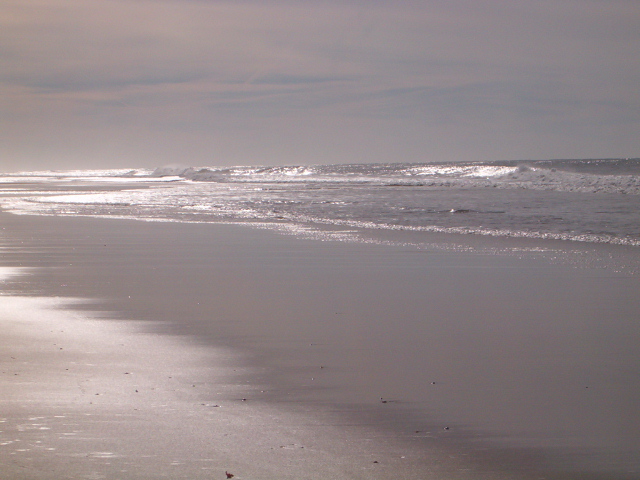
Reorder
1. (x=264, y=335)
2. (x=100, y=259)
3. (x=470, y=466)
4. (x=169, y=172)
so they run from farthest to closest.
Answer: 1. (x=169, y=172)
2. (x=100, y=259)
3. (x=264, y=335)
4. (x=470, y=466)

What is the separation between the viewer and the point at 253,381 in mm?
3420

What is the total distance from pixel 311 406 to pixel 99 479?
1043mm

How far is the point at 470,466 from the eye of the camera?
98.8 inches

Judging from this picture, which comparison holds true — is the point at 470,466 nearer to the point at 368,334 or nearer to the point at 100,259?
the point at 368,334

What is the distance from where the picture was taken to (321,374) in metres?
3.55

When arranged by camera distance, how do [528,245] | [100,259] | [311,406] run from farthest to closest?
[528,245], [100,259], [311,406]

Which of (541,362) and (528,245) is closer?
(541,362)

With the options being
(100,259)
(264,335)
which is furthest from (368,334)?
(100,259)

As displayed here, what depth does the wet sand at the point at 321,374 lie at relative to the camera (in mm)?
2553

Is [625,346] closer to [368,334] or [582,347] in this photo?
[582,347]

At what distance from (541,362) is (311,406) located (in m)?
1.48

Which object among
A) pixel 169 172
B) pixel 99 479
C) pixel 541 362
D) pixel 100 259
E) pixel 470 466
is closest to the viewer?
pixel 99 479

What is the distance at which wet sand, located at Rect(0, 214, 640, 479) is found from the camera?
2.55 metres

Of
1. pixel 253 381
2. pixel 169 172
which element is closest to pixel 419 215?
pixel 253 381
